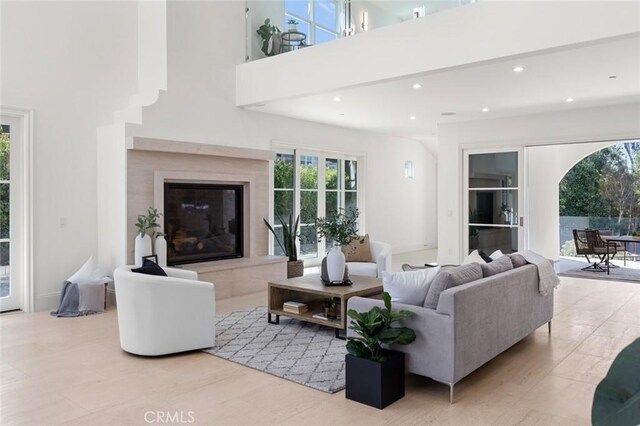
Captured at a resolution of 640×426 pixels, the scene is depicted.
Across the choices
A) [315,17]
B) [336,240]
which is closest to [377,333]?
[336,240]

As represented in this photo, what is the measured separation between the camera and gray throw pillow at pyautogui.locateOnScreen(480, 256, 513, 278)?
12.6 feet

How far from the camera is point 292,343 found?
14.4 feet

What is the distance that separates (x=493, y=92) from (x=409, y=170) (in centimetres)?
521

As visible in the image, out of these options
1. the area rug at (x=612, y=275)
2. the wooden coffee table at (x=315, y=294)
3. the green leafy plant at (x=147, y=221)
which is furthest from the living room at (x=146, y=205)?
the wooden coffee table at (x=315, y=294)

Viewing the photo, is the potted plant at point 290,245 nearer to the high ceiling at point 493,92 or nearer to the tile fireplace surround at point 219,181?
the tile fireplace surround at point 219,181

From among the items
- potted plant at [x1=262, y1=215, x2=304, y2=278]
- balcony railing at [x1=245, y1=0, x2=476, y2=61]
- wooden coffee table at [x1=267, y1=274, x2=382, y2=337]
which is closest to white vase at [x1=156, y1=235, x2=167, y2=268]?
wooden coffee table at [x1=267, y1=274, x2=382, y2=337]

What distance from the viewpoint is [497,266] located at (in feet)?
13.0

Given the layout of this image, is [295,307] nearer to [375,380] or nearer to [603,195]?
[375,380]

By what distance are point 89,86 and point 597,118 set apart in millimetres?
7236

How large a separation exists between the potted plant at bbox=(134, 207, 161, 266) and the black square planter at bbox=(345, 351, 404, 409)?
3.52m

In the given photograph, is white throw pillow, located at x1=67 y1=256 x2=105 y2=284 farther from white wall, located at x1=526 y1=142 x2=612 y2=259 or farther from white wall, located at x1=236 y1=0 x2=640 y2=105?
white wall, located at x1=526 y1=142 x2=612 y2=259

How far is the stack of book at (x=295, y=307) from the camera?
15.8ft

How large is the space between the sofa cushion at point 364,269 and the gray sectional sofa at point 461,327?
2.51 metres

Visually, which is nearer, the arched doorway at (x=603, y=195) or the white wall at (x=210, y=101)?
the white wall at (x=210, y=101)
